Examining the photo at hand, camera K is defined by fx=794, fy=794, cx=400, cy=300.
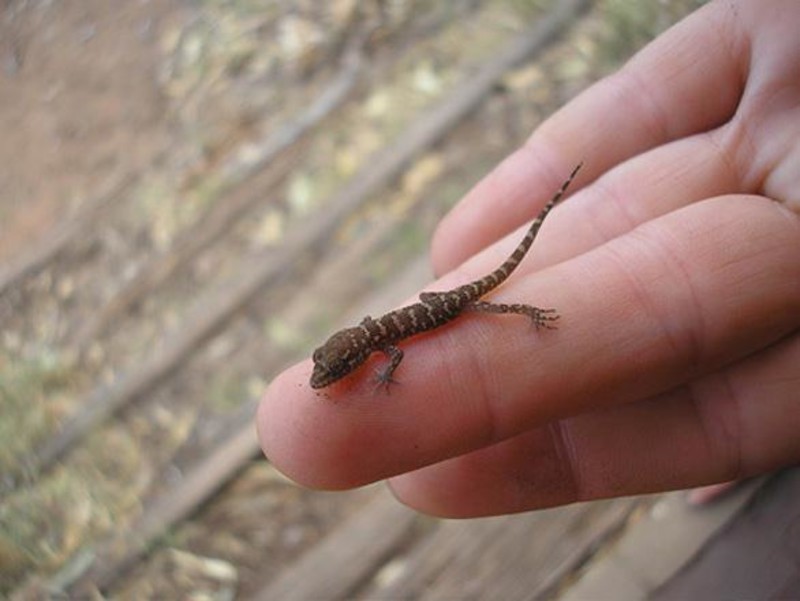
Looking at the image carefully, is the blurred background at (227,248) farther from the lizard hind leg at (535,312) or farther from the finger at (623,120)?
the lizard hind leg at (535,312)

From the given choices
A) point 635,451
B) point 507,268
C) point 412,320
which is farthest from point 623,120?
point 635,451

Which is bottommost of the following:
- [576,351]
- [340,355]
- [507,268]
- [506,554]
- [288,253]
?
[506,554]

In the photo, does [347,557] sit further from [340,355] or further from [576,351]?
[576,351]

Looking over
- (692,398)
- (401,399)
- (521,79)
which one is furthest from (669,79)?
(521,79)

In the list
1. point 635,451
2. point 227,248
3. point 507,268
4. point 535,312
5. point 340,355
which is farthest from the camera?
point 227,248

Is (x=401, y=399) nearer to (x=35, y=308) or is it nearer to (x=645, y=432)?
(x=645, y=432)

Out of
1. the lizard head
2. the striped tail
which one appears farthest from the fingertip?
the striped tail
